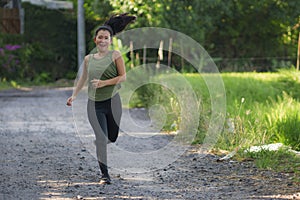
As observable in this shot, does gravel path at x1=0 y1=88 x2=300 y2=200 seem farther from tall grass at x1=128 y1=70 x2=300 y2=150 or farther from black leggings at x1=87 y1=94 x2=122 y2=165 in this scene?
tall grass at x1=128 y1=70 x2=300 y2=150

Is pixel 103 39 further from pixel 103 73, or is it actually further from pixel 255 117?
pixel 255 117

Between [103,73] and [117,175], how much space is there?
1.11 metres

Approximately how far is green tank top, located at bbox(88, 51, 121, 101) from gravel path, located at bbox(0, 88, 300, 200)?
81 centimetres

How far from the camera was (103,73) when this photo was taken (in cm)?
579

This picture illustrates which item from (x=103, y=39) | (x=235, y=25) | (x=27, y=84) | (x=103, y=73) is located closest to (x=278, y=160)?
(x=103, y=73)

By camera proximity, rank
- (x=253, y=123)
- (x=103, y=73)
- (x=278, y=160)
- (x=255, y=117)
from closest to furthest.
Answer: (x=103, y=73) → (x=278, y=160) → (x=253, y=123) → (x=255, y=117)

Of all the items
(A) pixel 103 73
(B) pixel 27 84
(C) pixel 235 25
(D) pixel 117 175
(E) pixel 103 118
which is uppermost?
(A) pixel 103 73

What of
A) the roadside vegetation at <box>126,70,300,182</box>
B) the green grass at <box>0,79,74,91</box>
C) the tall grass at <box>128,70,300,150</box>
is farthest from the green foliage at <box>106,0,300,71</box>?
the tall grass at <box>128,70,300,150</box>

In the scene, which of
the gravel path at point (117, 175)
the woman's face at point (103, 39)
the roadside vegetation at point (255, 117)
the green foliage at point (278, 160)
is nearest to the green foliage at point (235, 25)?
the roadside vegetation at point (255, 117)

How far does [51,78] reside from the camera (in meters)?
21.1

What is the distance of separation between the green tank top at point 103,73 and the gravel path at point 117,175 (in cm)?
81

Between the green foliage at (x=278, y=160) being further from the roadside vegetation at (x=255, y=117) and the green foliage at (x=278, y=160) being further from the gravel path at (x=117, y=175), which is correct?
→ the gravel path at (x=117, y=175)

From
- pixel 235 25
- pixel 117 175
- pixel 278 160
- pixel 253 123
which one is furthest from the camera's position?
pixel 235 25

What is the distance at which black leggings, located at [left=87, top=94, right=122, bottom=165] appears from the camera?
579cm
